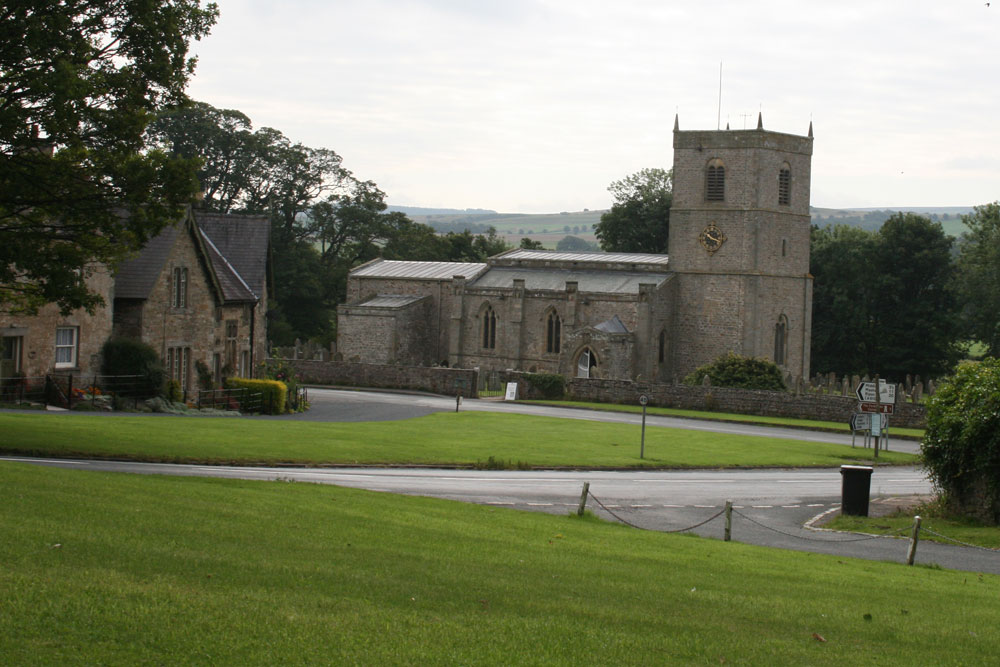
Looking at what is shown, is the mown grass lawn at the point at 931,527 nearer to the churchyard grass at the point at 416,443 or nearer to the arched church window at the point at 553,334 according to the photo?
the churchyard grass at the point at 416,443

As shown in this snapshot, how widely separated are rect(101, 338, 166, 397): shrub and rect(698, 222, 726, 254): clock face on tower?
126 ft

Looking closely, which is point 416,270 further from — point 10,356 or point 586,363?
point 10,356

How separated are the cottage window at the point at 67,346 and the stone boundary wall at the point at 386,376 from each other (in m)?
22.3

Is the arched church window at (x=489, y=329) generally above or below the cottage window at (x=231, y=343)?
above

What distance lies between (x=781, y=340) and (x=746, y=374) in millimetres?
12495

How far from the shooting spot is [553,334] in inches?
2613

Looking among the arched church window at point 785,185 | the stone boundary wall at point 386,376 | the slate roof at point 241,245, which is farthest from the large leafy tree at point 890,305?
the slate roof at point 241,245

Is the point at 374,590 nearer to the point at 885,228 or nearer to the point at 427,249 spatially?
the point at 885,228

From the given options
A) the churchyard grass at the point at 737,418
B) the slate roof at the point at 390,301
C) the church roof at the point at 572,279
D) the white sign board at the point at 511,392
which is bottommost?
the churchyard grass at the point at 737,418

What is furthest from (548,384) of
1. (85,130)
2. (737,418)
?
(85,130)

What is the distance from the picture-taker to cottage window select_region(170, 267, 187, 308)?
37.9 meters

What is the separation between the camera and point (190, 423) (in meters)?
30.0

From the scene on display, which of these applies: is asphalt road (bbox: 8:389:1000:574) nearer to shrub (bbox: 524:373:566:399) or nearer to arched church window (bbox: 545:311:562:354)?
shrub (bbox: 524:373:566:399)

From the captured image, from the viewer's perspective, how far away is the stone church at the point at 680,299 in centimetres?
6391
